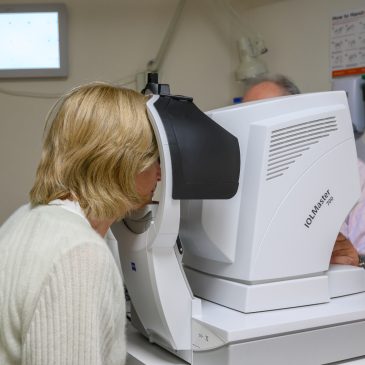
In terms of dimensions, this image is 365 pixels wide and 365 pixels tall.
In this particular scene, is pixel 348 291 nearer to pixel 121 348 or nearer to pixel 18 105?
pixel 121 348

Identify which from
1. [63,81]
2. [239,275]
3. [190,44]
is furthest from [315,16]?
[239,275]

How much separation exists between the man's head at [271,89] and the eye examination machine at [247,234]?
0.57 metres

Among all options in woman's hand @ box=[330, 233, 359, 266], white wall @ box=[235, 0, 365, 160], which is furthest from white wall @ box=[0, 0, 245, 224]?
woman's hand @ box=[330, 233, 359, 266]

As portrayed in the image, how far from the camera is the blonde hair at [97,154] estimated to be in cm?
101

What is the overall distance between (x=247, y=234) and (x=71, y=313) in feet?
1.32

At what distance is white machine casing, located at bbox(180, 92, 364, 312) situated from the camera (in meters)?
1.12

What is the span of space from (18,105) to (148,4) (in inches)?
30.3

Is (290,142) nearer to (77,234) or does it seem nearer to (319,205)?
(319,205)

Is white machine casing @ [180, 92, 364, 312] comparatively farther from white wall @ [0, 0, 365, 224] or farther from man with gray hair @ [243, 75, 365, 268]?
white wall @ [0, 0, 365, 224]

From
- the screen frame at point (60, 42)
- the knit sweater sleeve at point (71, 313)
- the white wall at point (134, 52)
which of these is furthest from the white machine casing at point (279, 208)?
the screen frame at point (60, 42)

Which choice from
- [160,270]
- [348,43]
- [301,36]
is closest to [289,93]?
[348,43]

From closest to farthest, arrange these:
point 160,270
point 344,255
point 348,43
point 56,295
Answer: point 56,295
point 160,270
point 344,255
point 348,43

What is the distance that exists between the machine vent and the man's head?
2.04ft

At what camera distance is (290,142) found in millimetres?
1144
